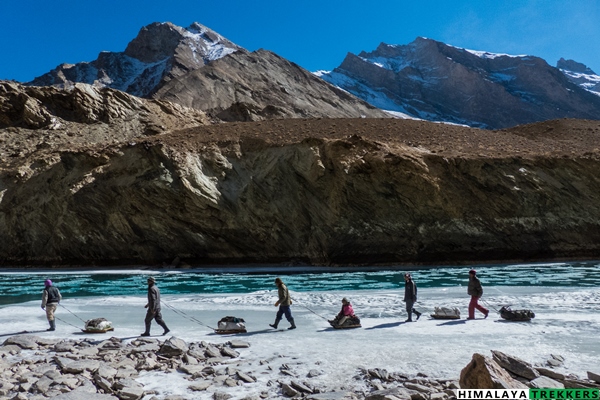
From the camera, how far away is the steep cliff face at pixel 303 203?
33.7 metres

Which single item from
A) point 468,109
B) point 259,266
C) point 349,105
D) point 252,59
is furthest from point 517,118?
point 259,266

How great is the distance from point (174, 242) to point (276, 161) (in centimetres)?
1036

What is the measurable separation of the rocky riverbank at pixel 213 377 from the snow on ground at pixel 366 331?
0.33 feet

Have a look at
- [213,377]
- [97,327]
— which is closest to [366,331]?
[213,377]

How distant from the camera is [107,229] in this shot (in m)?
36.2

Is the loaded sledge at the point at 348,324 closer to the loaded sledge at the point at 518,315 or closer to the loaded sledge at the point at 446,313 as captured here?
the loaded sledge at the point at 446,313

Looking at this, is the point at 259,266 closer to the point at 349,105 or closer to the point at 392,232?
the point at 392,232

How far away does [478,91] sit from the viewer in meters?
175

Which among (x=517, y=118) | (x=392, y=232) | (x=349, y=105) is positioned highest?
(x=517, y=118)

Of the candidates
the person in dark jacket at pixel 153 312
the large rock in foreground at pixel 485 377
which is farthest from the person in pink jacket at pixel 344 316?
the large rock in foreground at pixel 485 377

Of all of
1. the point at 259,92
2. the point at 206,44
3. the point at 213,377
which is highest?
the point at 206,44

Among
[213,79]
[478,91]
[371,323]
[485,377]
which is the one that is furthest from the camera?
[478,91]

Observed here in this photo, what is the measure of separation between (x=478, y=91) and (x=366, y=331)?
7188 inches

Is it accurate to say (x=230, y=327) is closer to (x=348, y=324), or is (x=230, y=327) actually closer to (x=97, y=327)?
(x=348, y=324)
